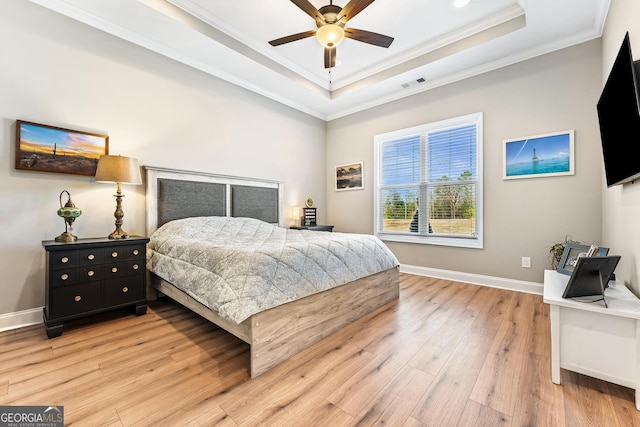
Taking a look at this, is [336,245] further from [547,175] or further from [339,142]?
[339,142]

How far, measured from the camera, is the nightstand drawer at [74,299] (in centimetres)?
202

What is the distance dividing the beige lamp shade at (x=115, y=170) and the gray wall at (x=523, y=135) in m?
3.71

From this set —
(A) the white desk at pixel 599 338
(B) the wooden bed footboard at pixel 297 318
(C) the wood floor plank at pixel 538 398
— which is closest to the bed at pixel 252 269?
(B) the wooden bed footboard at pixel 297 318

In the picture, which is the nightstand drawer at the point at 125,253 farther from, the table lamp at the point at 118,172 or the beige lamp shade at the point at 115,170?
the beige lamp shade at the point at 115,170

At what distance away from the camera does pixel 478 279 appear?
348cm

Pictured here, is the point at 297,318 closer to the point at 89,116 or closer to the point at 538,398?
the point at 538,398

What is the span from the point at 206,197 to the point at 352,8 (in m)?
2.60

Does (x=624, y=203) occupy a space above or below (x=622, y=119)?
below

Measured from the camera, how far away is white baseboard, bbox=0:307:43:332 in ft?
7.05

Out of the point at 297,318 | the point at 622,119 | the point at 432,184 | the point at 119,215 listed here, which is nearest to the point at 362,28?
the point at 432,184

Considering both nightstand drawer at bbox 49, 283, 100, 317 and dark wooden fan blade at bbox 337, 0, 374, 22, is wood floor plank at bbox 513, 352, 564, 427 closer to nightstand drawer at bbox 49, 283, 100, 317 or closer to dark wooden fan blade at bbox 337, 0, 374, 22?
dark wooden fan blade at bbox 337, 0, 374, 22

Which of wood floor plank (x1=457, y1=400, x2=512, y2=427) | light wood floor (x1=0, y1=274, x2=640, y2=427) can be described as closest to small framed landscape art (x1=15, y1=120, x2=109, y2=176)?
light wood floor (x1=0, y1=274, x2=640, y2=427)

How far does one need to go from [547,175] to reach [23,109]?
5.23 metres

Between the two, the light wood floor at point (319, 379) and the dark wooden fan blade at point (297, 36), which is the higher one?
the dark wooden fan blade at point (297, 36)
